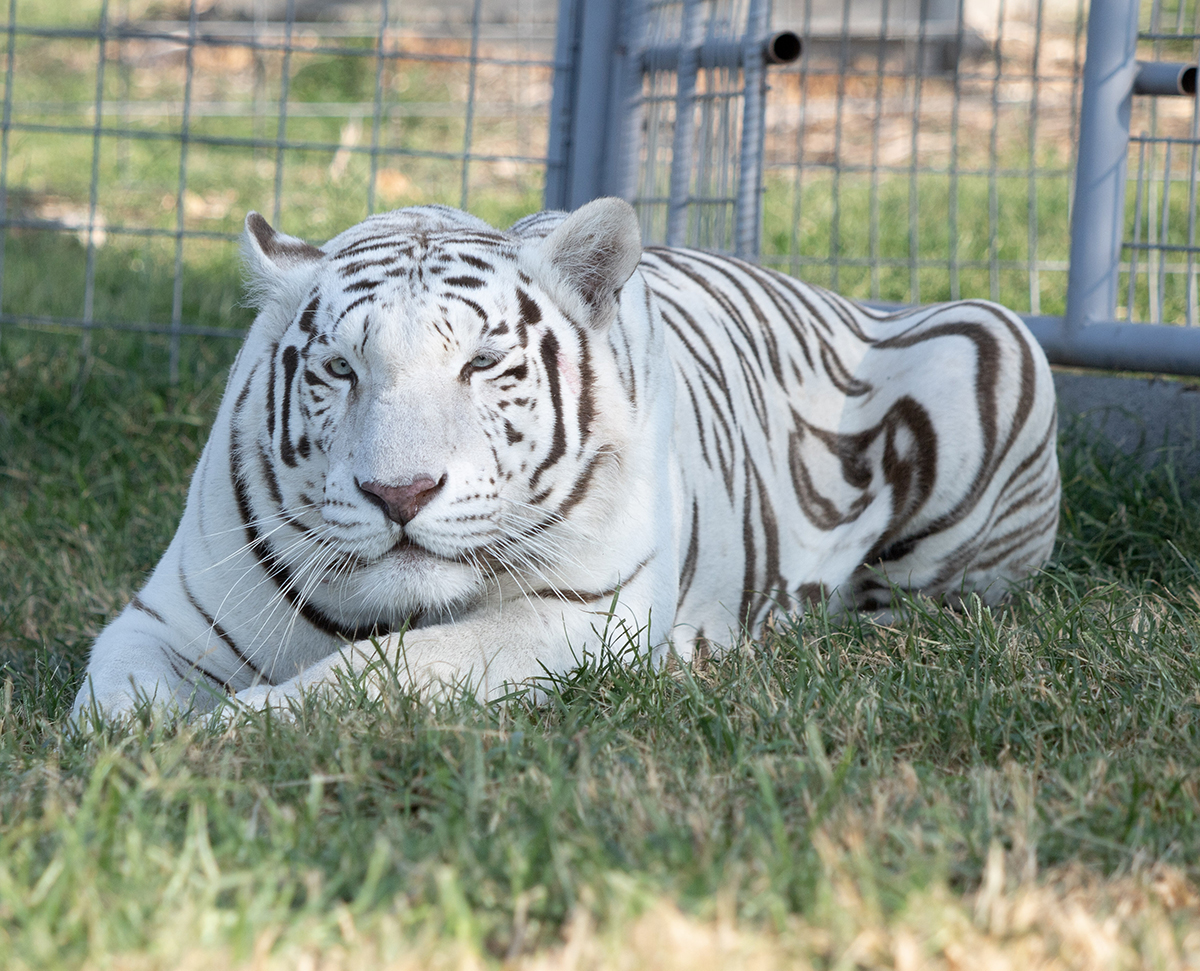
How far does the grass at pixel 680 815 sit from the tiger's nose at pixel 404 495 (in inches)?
10.0

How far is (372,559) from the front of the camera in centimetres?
188

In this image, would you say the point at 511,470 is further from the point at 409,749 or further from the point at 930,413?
the point at 930,413

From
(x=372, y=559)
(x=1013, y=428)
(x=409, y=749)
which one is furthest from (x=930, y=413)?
(x=409, y=749)

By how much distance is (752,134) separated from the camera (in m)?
3.43

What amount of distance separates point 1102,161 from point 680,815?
2.32 metres

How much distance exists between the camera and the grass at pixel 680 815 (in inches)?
45.3

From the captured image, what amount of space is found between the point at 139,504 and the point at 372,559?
149 cm

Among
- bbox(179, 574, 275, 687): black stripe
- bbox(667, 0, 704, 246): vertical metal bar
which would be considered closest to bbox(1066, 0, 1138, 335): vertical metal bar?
bbox(667, 0, 704, 246): vertical metal bar

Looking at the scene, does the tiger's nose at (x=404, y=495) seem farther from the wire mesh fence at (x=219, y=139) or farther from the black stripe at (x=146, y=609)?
the wire mesh fence at (x=219, y=139)

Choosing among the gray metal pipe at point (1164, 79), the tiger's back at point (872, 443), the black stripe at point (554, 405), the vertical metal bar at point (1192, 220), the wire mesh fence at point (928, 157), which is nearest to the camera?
the black stripe at point (554, 405)

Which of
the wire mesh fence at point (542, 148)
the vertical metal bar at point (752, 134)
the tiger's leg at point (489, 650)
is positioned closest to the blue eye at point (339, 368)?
the tiger's leg at point (489, 650)

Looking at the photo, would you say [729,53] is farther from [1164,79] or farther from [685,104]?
[1164,79]

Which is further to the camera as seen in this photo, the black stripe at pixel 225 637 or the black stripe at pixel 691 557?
the black stripe at pixel 691 557

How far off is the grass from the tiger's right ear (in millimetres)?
682
